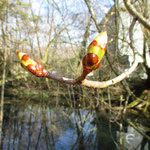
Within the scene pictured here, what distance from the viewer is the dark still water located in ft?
12.7

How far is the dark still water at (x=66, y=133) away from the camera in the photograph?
3860mm

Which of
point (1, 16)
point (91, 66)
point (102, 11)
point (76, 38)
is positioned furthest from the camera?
point (1, 16)

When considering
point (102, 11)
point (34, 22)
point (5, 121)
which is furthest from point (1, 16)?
point (5, 121)

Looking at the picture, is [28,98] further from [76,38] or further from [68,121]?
[76,38]

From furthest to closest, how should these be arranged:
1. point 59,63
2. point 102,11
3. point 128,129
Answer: point 59,63, point 128,129, point 102,11

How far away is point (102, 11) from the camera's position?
257cm

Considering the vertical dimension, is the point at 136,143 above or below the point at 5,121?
below

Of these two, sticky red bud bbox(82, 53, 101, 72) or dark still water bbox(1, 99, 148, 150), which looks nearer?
sticky red bud bbox(82, 53, 101, 72)

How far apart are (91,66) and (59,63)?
4906mm

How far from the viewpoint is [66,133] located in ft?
14.5

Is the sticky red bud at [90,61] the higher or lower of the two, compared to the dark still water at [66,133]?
higher

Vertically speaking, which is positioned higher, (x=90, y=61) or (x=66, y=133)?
(x=90, y=61)

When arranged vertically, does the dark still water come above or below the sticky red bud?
below

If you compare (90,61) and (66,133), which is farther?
(66,133)
